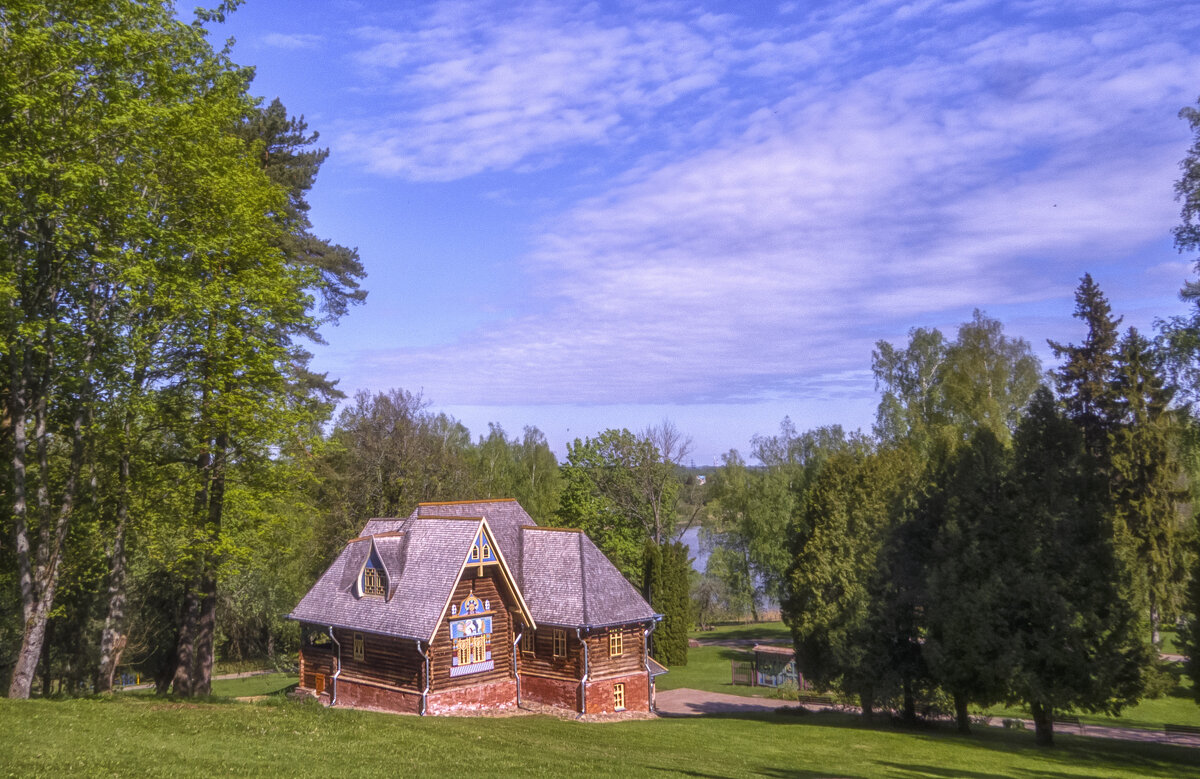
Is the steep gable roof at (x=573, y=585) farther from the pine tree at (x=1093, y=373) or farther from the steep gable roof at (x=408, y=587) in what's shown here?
the pine tree at (x=1093, y=373)

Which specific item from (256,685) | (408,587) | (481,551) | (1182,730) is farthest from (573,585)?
(1182,730)

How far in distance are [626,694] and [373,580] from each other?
Answer: 12.6m

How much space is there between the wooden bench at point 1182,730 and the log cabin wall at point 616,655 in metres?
22.3

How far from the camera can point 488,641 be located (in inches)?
1305

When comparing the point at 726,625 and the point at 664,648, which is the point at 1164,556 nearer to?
the point at 664,648

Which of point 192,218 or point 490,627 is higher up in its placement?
point 192,218

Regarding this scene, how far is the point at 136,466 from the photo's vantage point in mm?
25125

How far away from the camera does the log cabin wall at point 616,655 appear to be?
110ft

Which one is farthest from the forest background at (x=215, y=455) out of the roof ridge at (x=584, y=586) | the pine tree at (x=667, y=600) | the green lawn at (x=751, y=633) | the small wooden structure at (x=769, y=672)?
the green lawn at (x=751, y=633)

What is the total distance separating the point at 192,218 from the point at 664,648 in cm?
3979

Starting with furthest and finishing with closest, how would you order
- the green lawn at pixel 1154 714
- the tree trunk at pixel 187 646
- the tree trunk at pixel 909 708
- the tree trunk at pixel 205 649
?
the green lawn at pixel 1154 714 < the tree trunk at pixel 909 708 < the tree trunk at pixel 205 649 < the tree trunk at pixel 187 646

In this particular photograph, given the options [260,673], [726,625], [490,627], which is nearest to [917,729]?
[490,627]

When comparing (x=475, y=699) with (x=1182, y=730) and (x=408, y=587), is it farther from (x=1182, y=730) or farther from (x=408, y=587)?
(x=1182, y=730)

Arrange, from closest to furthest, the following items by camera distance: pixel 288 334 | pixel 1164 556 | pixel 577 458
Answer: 1. pixel 288 334
2. pixel 1164 556
3. pixel 577 458
